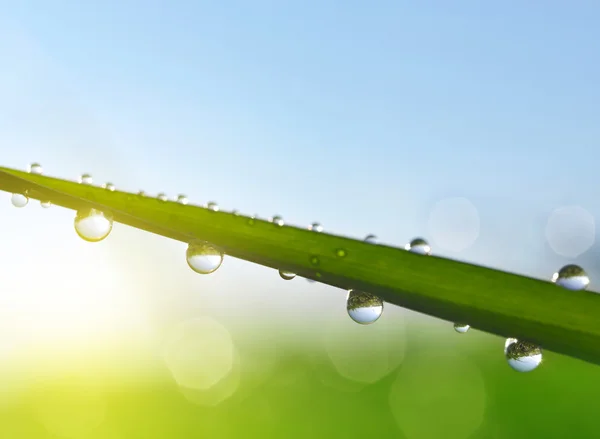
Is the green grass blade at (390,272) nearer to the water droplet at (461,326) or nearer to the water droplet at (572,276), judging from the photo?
the water droplet at (461,326)

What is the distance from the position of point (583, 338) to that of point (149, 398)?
310cm

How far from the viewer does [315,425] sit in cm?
286

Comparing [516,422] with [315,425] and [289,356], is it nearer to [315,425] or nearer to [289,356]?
[315,425]

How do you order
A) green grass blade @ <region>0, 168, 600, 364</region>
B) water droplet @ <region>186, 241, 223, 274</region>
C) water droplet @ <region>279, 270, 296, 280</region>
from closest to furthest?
green grass blade @ <region>0, 168, 600, 364</region> < water droplet @ <region>279, 270, 296, 280</region> < water droplet @ <region>186, 241, 223, 274</region>

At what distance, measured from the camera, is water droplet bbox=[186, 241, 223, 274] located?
0.96 m

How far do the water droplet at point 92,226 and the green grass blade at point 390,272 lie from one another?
0.13 metres

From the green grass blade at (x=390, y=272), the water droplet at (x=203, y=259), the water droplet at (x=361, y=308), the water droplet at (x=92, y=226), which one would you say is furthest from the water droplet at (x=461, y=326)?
the water droplet at (x=92, y=226)

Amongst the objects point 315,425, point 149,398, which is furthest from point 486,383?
point 149,398

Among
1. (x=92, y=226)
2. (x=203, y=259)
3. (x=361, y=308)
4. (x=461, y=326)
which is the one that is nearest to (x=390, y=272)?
(x=461, y=326)

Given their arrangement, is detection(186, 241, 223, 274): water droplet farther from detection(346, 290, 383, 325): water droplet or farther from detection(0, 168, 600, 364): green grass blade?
detection(346, 290, 383, 325): water droplet

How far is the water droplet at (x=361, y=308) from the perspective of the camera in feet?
3.27

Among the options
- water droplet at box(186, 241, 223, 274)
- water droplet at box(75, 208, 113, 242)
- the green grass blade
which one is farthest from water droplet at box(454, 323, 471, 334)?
water droplet at box(75, 208, 113, 242)

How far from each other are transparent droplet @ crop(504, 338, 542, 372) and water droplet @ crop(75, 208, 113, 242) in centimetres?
75

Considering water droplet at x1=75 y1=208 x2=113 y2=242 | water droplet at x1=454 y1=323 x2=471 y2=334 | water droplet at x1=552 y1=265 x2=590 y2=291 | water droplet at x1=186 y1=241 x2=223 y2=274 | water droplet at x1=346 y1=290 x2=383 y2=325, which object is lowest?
water droplet at x1=454 y1=323 x2=471 y2=334
